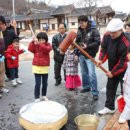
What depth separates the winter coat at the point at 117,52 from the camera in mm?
4500

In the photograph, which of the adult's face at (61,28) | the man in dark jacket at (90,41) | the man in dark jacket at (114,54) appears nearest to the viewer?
the man in dark jacket at (114,54)

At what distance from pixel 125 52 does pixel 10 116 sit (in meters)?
2.32

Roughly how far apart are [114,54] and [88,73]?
1.70 m

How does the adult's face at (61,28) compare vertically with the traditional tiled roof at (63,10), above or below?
below

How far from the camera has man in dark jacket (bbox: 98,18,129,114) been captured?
14.5 feet

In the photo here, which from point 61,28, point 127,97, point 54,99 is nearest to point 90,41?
point 61,28

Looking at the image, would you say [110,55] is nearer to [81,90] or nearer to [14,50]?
[81,90]

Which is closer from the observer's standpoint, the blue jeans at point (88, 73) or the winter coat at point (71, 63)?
the blue jeans at point (88, 73)

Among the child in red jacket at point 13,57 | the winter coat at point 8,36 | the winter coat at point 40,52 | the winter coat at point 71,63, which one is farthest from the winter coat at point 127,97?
the winter coat at point 8,36

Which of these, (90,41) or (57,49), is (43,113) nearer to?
(90,41)

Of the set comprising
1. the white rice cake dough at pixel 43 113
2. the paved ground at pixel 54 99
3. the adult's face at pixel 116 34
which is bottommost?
the paved ground at pixel 54 99

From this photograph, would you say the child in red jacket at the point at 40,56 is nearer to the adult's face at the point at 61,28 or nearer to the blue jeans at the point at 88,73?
the blue jeans at the point at 88,73

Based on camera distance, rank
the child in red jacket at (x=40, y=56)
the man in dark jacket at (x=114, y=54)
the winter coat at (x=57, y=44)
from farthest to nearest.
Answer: the winter coat at (x=57, y=44), the child in red jacket at (x=40, y=56), the man in dark jacket at (x=114, y=54)

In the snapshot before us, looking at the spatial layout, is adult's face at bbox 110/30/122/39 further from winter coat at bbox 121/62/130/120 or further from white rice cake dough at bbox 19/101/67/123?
white rice cake dough at bbox 19/101/67/123
